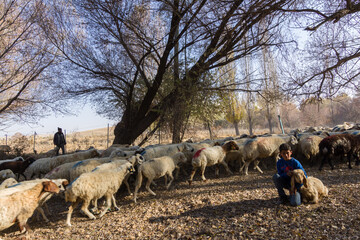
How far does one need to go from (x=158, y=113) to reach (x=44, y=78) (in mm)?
5708

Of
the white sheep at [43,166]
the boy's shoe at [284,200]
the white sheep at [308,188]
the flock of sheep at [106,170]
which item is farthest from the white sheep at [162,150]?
the white sheep at [308,188]

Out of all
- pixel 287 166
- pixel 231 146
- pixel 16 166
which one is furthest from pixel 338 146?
pixel 16 166

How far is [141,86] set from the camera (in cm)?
1333

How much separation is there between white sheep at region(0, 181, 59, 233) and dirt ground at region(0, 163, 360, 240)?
1.25 ft

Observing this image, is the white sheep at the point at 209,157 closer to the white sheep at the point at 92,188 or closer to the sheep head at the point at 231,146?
the sheep head at the point at 231,146

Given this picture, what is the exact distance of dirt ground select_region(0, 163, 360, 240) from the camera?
3592 mm

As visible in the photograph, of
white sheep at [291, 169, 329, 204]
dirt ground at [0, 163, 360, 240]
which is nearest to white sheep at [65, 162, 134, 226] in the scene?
dirt ground at [0, 163, 360, 240]

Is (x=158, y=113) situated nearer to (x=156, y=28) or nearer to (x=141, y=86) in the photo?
(x=141, y=86)

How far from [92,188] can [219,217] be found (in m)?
2.63

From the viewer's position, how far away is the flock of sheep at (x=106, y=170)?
14.2 ft

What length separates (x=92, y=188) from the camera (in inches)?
188

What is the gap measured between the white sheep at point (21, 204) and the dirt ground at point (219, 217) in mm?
379

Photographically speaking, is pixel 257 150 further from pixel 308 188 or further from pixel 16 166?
pixel 16 166

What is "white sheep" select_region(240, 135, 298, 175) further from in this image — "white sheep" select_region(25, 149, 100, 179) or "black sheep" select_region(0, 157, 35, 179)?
"black sheep" select_region(0, 157, 35, 179)
